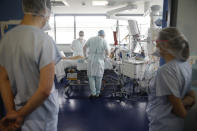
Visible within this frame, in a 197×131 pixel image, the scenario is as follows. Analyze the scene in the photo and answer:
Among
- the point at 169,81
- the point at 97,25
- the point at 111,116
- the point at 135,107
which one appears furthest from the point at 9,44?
the point at 97,25

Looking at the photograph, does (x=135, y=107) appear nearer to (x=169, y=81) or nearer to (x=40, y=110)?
(x=169, y=81)

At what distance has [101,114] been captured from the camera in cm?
273

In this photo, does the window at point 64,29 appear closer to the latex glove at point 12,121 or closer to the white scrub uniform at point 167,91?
the white scrub uniform at point 167,91

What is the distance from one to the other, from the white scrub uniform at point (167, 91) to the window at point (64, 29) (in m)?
6.62

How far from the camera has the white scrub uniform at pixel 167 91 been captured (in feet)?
3.40

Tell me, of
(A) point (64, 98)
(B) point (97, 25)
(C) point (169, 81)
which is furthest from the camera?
(B) point (97, 25)

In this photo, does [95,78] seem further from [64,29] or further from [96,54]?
[64,29]

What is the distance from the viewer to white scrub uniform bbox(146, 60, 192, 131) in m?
1.04

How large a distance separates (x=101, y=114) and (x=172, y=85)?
191 centimetres

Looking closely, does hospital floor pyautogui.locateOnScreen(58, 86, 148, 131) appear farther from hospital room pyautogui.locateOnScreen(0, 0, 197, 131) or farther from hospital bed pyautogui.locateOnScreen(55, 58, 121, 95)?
hospital bed pyautogui.locateOnScreen(55, 58, 121, 95)

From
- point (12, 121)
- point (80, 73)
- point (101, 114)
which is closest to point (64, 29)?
Result: point (80, 73)

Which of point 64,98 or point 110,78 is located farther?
point 110,78

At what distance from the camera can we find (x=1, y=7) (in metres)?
1.70

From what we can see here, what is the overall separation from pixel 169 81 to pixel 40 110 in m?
0.85
